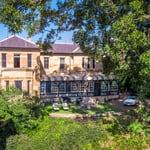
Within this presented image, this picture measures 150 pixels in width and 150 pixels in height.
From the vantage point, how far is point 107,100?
152 feet

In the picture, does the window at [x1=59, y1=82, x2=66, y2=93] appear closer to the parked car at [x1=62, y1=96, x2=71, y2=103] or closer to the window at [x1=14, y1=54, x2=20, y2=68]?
the parked car at [x1=62, y1=96, x2=71, y2=103]

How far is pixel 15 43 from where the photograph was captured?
42.2m

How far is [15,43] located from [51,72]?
7407 millimetres

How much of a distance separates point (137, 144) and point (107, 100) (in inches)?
1179

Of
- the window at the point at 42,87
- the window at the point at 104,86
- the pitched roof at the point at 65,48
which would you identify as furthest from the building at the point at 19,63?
the window at the point at 104,86

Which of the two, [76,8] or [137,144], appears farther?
[76,8]

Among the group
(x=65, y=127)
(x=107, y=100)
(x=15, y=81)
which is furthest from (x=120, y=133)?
(x=107, y=100)

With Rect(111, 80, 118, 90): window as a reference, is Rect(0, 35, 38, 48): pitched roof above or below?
above

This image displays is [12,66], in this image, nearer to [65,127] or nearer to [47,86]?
[47,86]

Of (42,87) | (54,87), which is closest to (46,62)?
(54,87)

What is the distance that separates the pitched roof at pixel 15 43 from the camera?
136ft

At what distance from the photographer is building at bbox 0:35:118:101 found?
4144 cm

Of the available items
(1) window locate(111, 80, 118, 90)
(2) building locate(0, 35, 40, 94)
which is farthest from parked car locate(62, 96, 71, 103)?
(1) window locate(111, 80, 118, 90)

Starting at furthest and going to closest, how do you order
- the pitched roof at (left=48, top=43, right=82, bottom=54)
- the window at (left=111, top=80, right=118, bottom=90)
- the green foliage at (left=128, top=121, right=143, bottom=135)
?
1. the window at (left=111, top=80, right=118, bottom=90)
2. the pitched roof at (left=48, top=43, right=82, bottom=54)
3. the green foliage at (left=128, top=121, right=143, bottom=135)
